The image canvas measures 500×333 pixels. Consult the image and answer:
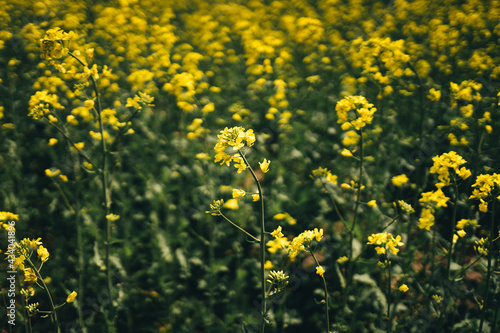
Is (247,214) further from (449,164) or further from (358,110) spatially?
(449,164)

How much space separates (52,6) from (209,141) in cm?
444

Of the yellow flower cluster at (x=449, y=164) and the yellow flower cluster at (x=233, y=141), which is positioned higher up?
the yellow flower cluster at (x=233, y=141)

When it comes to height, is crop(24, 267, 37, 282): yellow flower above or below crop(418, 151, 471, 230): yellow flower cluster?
below

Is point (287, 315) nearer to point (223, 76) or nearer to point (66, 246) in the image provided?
point (66, 246)

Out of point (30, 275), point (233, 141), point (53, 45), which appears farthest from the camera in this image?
point (53, 45)

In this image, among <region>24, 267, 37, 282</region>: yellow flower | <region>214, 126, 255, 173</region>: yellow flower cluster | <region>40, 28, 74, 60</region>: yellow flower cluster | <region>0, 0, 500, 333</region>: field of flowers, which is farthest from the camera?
<region>0, 0, 500, 333</region>: field of flowers

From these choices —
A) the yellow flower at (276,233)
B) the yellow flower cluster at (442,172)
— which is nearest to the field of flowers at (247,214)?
the yellow flower cluster at (442,172)

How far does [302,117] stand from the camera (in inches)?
209

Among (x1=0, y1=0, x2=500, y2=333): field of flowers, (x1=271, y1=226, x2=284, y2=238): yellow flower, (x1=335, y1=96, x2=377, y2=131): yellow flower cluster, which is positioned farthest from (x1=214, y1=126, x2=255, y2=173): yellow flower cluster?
(x1=335, y1=96, x2=377, y2=131): yellow flower cluster

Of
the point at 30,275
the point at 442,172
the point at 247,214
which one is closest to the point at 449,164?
the point at 442,172

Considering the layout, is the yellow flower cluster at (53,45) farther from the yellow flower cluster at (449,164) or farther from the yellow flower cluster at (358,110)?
the yellow flower cluster at (449,164)

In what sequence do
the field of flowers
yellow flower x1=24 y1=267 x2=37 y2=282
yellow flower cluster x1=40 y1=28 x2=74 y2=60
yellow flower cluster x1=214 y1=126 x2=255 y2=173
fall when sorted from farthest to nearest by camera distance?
the field of flowers, yellow flower cluster x1=40 y1=28 x2=74 y2=60, yellow flower x1=24 y1=267 x2=37 y2=282, yellow flower cluster x1=214 y1=126 x2=255 y2=173

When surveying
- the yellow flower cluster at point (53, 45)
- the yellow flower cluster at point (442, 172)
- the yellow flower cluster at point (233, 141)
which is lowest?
the yellow flower cluster at point (442, 172)

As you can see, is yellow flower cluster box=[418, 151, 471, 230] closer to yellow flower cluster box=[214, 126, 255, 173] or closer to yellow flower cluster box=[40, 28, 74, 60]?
yellow flower cluster box=[214, 126, 255, 173]
